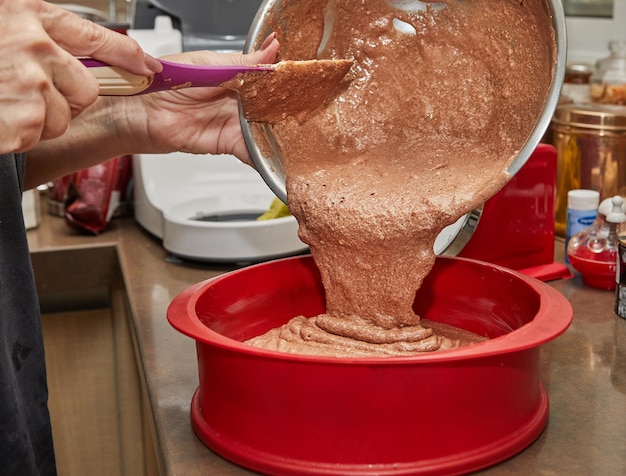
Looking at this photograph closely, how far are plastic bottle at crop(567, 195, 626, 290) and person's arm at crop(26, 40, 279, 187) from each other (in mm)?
614

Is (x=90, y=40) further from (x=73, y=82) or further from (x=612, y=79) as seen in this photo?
(x=612, y=79)

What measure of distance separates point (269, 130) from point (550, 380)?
0.49 m

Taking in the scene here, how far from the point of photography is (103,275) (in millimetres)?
1712

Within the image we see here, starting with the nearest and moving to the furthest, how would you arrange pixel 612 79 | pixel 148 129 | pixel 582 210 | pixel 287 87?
pixel 287 87 → pixel 148 129 → pixel 582 210 → pixel 612 79

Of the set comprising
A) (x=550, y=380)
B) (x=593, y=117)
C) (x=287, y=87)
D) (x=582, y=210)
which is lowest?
(x=550, y=380)

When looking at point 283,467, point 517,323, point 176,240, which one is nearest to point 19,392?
point 283,467

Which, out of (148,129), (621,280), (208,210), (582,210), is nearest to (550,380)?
(621,280)

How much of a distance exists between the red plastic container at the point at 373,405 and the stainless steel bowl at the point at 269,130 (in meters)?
0.18

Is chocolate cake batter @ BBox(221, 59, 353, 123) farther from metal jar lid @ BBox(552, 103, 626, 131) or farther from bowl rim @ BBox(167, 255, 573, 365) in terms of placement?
metal jar lid @ BBox(552, 103, 626, 131)

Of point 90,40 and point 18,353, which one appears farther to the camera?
point 18,353

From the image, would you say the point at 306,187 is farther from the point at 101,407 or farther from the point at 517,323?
the point at 101,407

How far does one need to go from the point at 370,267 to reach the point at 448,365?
0.84 ft

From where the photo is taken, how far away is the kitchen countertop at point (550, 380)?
840 millimetres

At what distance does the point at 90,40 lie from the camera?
0.72m
